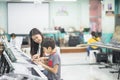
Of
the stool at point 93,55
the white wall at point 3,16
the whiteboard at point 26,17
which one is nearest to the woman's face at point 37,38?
the stool at point 93,55

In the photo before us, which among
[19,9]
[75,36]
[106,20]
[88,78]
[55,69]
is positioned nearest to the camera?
[55,69]

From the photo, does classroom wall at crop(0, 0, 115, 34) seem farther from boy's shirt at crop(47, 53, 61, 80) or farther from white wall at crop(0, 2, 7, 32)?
boy's shirt at crop(47, 53, 61, 80)

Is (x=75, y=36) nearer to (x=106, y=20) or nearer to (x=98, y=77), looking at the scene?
(x=106, y=20)

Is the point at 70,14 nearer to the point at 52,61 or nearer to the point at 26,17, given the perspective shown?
the point at 26,17

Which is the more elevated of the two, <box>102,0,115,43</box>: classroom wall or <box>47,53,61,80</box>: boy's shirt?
<box>102,0,115,43</box>: classroom wall

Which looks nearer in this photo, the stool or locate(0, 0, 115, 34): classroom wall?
the stool

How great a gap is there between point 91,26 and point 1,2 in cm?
509

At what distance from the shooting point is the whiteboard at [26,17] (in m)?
13.1

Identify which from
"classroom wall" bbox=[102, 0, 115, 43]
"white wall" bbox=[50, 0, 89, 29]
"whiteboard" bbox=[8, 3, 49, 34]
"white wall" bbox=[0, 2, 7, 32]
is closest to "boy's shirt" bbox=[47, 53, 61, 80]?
"classroom wall" bbox=[102, 0, 115, 43]

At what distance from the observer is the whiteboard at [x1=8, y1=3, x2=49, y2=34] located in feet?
43.0

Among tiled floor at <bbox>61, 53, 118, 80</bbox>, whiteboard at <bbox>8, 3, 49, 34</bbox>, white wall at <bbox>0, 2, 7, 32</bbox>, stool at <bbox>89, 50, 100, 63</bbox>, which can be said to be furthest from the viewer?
white wall at <bbox>0, 2, 7, 32</bbox>

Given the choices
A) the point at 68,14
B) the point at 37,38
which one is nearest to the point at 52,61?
the point at 37,38

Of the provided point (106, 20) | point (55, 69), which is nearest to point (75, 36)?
point (106, 20)

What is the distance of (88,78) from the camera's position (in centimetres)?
625
